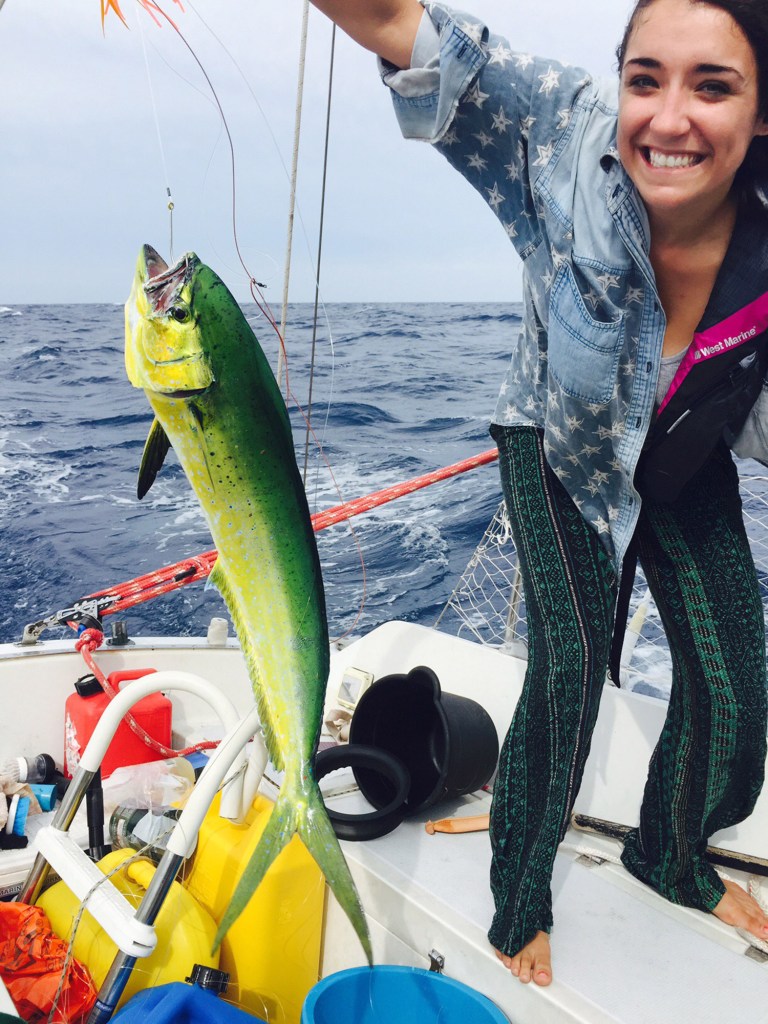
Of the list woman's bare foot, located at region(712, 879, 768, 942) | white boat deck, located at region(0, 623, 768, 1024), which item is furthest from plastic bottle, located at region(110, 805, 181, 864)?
woman's bare foot, located at region(712, 879, 768, 942)

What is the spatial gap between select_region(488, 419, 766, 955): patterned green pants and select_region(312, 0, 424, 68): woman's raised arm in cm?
86

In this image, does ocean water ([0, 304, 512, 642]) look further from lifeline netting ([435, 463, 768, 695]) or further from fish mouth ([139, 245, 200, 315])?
fish mouth ([139, 245, 200, 315])

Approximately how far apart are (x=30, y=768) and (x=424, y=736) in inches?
57.0

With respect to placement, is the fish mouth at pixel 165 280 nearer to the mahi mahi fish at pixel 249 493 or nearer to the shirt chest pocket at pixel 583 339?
the mahi mahi fish at pixel 249 493

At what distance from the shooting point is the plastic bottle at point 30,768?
10.4 feet

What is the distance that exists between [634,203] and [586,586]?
2.82ft

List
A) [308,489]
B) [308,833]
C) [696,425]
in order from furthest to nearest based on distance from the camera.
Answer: [308,489], [696,425], [308,833]

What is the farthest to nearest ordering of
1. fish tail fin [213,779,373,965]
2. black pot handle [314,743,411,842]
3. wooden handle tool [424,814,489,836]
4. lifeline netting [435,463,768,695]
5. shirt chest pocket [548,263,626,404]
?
lifeline netting [435,463,768,695] → wooden handle tool [424,814,489,836] → black pot handle [314,743,411,842] → shirt chest pocket [548,263,626,404] → fish tail fin [213,779,373,965]

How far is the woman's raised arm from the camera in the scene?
1.54m

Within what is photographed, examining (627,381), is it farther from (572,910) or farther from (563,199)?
(572,910)

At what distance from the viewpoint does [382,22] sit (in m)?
1.58

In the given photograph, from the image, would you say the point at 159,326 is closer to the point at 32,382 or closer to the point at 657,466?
the point at 657,466

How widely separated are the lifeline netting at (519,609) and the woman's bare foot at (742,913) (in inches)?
37.8

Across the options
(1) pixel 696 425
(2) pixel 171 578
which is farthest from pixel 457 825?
(2) pixel 171 578
